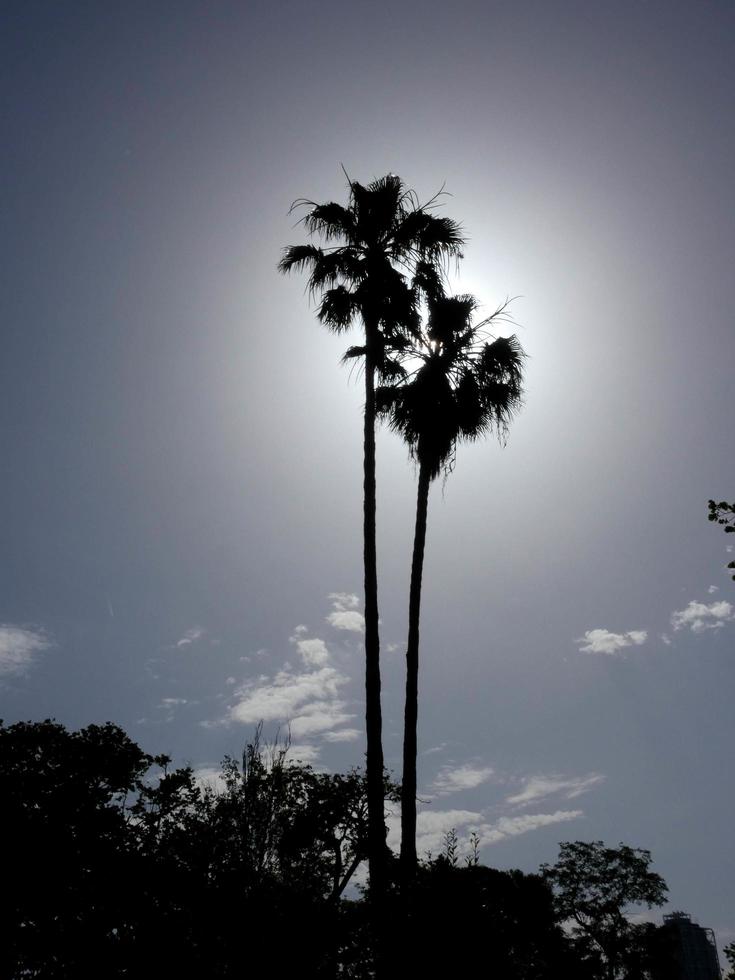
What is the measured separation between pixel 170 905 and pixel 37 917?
431 cm

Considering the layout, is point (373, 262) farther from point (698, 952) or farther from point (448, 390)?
point (698, 952)

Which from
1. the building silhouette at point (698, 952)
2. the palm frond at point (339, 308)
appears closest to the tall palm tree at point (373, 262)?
the palm frond at point (339, 308)

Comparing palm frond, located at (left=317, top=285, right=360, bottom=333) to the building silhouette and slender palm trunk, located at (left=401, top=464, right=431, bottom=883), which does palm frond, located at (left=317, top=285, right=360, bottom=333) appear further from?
the building silhouette

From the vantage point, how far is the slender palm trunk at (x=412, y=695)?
14688 millimetres

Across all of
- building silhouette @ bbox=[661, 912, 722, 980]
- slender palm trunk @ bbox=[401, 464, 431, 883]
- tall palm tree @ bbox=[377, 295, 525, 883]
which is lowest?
building silhouette @ bbox=[661, 912, 722, 980]

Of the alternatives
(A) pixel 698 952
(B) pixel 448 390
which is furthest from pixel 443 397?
(A) pixel 698 952

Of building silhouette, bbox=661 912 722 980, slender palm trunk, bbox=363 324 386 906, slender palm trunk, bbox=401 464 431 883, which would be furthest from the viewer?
building silhouette, bbox=661 912 722 980

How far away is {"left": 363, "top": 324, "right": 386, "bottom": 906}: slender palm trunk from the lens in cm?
1347

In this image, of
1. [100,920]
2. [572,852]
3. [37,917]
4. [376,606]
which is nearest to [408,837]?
[376,606]

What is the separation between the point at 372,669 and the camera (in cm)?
1543

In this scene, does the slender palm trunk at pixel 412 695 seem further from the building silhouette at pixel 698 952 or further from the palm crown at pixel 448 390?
the building silhouette at pixel 698 952

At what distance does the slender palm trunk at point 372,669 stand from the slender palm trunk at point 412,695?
600mm

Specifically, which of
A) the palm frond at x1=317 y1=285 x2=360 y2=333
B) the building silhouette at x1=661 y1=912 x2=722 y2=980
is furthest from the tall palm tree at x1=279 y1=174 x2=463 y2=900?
the building silhouette at x1=661 y1=912 x2=722 y2=980

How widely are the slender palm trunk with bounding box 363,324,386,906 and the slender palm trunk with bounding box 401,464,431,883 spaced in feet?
1.97
